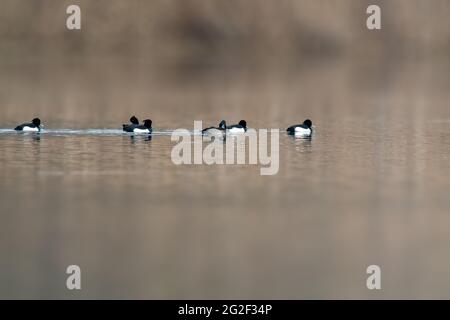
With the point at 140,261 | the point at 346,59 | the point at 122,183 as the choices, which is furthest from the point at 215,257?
the point at 346,59

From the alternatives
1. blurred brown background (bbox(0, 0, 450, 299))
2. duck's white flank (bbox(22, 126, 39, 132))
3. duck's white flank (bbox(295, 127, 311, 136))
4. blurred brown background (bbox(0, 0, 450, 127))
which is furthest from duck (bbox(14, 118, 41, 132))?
blurred brown background (bbox(0, 0, 450, 127))

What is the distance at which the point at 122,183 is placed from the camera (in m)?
25.7

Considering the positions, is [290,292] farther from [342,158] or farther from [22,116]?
[22,116]

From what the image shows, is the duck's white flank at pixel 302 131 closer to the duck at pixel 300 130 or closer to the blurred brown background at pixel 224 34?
the duck at pixel 300 130

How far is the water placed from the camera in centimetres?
1870

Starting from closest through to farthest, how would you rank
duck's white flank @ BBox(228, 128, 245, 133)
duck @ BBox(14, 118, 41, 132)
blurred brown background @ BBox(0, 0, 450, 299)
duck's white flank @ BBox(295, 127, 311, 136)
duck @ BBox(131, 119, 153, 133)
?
blurred brown background @ BBox(0, 0, 450, 299) → duck @ BBox(14, 118, 41, 132) → duck @ BBox(131, 119, 153, 133) → duck's white flank @ BBox(295, 127, 311, 136) → duck's white flank @ BBox(228, 128, 245, 133)

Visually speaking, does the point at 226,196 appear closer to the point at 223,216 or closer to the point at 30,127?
the point at 223,216

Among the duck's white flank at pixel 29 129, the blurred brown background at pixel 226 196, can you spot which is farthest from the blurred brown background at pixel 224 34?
the duck's white flank at pixel 29 129

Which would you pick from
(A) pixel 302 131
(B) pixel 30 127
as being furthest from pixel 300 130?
(B) pixel 30 127

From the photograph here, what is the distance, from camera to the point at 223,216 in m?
22.7

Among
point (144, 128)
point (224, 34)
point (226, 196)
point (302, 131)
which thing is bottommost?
point (226, 196)

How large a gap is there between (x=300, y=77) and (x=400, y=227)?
1832 inches

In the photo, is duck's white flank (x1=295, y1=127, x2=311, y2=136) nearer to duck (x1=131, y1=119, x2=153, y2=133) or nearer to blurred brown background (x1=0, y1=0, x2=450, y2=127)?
duck (x1=131, y1=119, x2=153, y2=133)

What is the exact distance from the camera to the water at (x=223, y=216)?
61.4 feet
